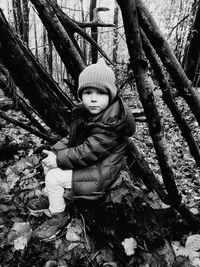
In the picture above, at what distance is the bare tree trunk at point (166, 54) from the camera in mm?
1633

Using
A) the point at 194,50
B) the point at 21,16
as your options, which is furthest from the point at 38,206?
the point at 21,16

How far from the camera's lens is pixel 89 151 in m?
1.70

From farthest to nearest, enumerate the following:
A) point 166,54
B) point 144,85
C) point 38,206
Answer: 1. point 38,206
2. point 166,54
3. point 144,85

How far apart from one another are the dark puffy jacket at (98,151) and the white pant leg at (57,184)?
0.23 feet

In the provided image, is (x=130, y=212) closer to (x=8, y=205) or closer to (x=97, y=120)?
(x=97, y=120)

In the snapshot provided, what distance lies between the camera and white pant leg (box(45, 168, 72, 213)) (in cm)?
184

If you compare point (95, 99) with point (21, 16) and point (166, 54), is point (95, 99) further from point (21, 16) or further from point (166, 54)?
point (21, 16)

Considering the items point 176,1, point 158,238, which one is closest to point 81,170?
point 158,238

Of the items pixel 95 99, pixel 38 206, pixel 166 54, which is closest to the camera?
pixel 95 99

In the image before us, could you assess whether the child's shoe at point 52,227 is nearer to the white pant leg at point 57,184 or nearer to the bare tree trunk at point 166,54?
the white pant leg at point 57,184

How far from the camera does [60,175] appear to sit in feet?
6.04

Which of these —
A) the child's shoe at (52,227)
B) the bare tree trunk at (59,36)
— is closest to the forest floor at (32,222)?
the child's shoe at (52,227)

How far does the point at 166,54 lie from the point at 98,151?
102cm

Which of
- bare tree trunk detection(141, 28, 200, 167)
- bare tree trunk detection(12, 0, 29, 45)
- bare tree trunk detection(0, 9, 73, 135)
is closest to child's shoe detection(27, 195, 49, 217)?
bare tree trunk detection(0, 9, 73, 135)
